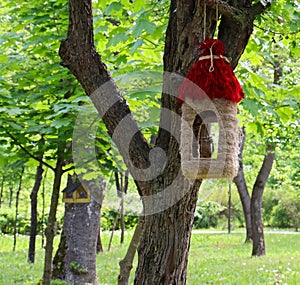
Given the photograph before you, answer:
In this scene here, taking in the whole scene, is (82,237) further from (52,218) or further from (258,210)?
(258,210)

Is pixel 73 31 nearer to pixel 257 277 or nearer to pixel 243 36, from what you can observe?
pixel 243 36

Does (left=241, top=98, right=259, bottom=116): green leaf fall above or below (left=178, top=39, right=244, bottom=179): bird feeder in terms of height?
above

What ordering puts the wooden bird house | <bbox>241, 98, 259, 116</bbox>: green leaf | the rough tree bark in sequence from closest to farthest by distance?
the wooden bird house, the rough tree bark, <bbox>241, 98, 259, 116</bbox>: green leaf

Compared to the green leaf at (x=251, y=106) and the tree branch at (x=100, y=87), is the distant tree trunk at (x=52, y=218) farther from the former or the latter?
the green leaf at (x=251, y=106)

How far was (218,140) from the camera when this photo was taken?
231cm

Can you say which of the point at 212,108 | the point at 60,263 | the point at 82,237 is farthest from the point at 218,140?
the point at 60,263

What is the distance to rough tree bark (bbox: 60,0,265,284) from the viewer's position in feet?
8.64

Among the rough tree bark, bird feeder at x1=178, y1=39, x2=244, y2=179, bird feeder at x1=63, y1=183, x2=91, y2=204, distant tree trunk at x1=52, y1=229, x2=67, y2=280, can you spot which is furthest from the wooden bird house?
distant tree trunk at x1=52, y1=229, x2=67, y2=280

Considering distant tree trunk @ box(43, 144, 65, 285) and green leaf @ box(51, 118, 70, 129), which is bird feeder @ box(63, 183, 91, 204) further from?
green leaf @ box(51, 118, 70, 129)

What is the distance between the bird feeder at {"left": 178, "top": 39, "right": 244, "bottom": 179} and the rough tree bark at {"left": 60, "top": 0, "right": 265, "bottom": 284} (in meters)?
0.32

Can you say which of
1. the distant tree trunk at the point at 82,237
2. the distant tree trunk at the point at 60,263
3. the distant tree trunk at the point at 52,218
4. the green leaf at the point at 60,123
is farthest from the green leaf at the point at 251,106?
the distant tree trunk at the point at 60,263

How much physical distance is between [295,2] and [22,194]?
1758 cm

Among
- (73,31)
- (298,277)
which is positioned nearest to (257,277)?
(298,277)

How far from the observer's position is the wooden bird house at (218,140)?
7.16 feet
